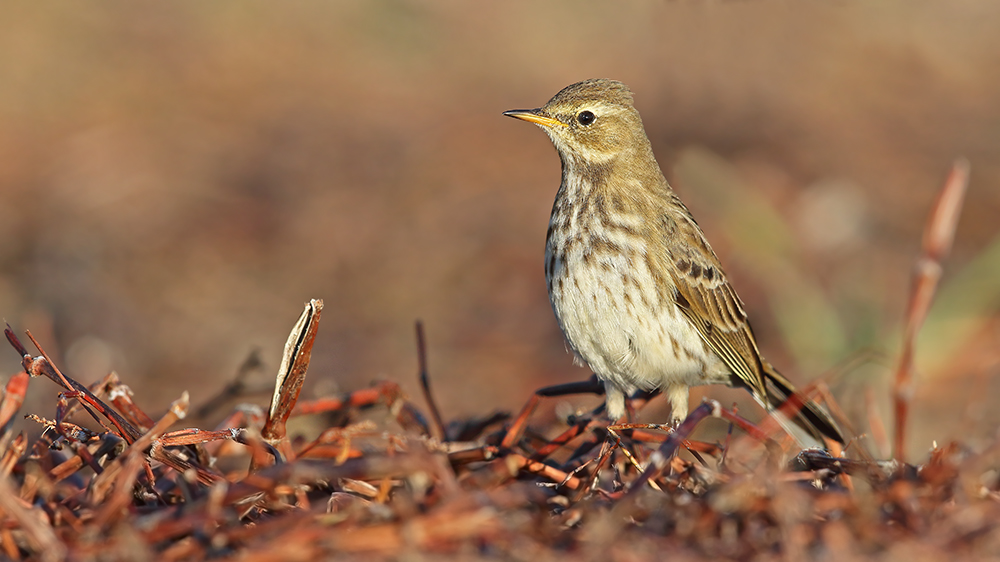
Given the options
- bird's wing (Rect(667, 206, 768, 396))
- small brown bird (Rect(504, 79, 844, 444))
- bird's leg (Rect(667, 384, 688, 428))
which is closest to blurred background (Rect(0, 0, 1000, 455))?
bird's wing (Rect(667, 206, 768, 396))

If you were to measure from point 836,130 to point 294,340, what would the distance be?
7.77 metres

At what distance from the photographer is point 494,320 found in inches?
272

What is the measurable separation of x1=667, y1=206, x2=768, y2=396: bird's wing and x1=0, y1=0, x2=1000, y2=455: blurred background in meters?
0.54

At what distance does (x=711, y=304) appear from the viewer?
4.53 metres

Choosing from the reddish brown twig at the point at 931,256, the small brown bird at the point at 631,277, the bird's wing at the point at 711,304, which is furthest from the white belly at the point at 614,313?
the reddish brown twig at the point at 931,256

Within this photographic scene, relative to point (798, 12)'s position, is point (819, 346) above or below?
below

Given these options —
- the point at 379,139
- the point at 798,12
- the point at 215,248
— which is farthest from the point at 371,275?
the point at 798,12

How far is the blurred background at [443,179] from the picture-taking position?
20.1 ft

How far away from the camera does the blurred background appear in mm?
6133

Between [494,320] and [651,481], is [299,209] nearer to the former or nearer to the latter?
[494,320]

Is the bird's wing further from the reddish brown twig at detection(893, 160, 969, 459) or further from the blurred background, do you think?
the reddish brown twig at detection(893, 160, 969, 459)

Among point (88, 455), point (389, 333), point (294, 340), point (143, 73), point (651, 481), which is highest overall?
point (143, 73)

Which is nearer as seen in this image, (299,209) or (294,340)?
(294,340)

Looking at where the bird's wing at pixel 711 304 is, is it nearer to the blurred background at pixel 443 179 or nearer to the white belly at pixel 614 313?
the white belly at pixel 614 313
